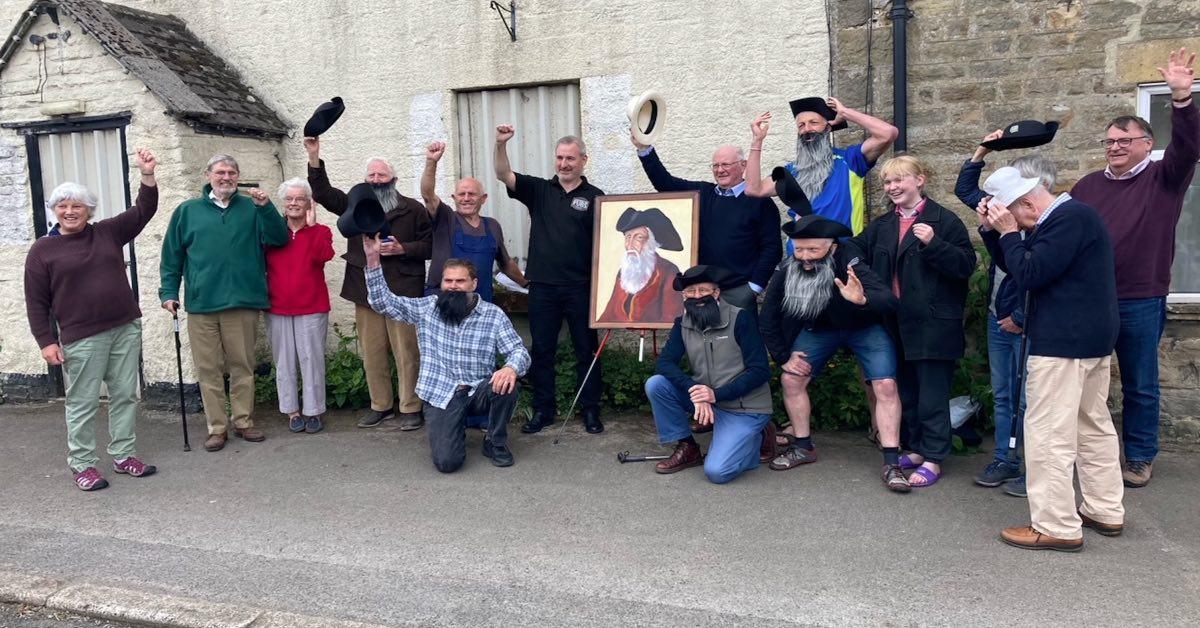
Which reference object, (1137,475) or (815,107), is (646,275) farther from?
(1137,475)

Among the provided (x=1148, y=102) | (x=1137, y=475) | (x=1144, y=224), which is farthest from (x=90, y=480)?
(x=1148, y=102)

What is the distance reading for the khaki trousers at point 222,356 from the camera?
261 inches

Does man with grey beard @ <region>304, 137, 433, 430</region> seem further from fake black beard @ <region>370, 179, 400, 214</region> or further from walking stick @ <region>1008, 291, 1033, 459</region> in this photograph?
walking stick @ <region>1008, 291, 1033, 459</region>

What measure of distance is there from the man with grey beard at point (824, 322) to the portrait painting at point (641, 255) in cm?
78

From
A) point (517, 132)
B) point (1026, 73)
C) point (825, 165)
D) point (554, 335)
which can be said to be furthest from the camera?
point (517, 132)

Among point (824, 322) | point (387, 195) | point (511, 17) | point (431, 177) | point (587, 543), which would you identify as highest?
point (511, 17)

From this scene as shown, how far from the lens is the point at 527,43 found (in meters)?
7.66

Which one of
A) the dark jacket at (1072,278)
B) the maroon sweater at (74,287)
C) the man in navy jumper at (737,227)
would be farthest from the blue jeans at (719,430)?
the maroon sweater at (74,287)

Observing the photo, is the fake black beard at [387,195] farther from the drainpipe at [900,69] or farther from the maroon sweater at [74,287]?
the drainpipe at [900,69]

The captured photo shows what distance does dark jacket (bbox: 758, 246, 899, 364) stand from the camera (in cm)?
528

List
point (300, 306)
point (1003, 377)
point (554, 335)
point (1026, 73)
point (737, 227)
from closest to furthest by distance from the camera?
point (1003, 377)
point (737, 227)
point (1026, 73)
point (554, 335)
point (300, 306)

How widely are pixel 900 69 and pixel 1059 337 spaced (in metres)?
2.90

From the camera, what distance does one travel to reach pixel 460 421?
6.00 m

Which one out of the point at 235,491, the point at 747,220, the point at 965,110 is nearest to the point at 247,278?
the point at 235,491
